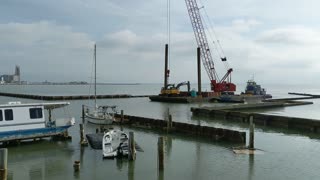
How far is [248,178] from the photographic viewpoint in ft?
55.9

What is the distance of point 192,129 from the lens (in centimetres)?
2920

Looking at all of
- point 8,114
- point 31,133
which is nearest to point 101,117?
point 31,133

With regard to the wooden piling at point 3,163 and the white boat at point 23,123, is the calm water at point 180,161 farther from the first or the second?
the wooden piling at point 3,163

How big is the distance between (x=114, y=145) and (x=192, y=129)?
33.5ft

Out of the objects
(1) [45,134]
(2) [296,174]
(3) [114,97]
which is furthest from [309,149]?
(3) [114,97]

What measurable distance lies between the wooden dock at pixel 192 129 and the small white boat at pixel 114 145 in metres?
8.49

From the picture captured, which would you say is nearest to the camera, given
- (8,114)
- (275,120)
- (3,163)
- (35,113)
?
(3,163)

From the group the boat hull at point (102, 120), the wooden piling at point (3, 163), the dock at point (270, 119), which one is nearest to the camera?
the wooden piling at point (3, 163)

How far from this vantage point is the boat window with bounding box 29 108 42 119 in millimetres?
24031

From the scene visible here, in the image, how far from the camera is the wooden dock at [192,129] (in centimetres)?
2547

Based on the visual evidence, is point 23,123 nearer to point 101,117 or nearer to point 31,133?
point 31,133

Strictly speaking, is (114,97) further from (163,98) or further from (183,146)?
(183,146)

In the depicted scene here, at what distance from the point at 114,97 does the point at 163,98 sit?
72.2ft

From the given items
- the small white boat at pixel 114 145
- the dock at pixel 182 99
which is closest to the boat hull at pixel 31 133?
the small white boat at pixel 114 145
